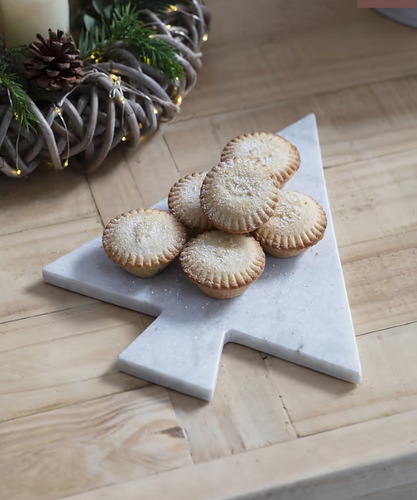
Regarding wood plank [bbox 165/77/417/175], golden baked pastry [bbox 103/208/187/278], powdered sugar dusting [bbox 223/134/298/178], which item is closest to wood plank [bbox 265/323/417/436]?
golden baked pastry [bbox 103/208/187/278]

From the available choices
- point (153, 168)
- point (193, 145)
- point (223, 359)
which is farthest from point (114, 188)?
point (223, 359)

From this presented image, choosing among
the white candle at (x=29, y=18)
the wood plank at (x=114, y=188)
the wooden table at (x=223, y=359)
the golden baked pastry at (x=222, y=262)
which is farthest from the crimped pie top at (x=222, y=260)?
the white candle at (x=29, y=18)

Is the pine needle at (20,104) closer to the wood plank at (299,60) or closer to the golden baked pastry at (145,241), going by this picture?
the golden baked pastry at (145,241)

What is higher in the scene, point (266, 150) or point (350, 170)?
point (266, 150)

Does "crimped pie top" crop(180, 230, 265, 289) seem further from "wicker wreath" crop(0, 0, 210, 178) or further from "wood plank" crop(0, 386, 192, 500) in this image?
"wicker wreath" crop(0, 0, 210, 178)

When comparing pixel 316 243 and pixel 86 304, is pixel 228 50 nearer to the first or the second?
pixel 316 243

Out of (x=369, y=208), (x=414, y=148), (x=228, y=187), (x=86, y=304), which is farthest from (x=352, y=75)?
(x=86, y=304)

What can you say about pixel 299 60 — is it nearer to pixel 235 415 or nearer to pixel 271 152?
pixel 271 152
